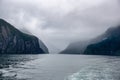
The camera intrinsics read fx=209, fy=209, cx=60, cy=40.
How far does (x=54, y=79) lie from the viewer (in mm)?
68688

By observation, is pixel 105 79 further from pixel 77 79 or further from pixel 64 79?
pixel 64 79

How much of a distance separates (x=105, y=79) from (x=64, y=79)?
13.2m

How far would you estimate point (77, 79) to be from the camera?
67.1 m

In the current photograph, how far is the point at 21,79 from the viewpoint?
67500mm

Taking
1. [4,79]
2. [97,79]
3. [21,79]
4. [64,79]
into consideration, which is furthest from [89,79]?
[4,79]

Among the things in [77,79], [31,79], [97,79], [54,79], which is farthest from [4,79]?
[97,79]

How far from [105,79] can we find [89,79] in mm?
5022

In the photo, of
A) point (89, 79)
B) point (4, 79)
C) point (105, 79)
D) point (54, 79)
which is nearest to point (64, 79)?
point (54, 79)

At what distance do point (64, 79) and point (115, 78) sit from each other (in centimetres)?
1666

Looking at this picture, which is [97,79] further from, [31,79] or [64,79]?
[31,79]

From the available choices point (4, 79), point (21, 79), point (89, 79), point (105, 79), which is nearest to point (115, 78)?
point (105, 79)

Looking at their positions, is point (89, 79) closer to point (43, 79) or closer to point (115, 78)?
point (115, 78)

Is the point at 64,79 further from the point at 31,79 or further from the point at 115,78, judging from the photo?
the point at 115,78

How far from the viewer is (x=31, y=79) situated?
6800 centimetres
